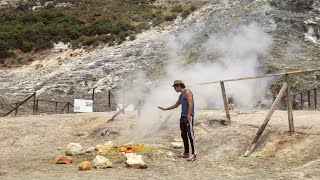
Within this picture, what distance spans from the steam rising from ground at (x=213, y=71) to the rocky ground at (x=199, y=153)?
2.88ft

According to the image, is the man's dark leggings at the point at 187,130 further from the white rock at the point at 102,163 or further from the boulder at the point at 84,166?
the boulder at the point at 84,166

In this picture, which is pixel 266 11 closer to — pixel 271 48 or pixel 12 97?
pixel 271 48

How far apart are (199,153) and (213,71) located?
8.51 meters

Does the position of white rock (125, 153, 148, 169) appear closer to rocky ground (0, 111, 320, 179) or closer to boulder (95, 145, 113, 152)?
rocky ground (0, 111, 320, 179)

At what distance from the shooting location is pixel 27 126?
10.4 meters

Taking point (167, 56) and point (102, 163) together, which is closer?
point (102, 163)

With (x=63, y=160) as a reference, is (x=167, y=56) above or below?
above

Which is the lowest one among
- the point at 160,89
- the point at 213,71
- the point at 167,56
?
the point at 160,89

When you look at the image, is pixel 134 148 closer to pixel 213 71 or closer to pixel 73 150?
pixel 73 150

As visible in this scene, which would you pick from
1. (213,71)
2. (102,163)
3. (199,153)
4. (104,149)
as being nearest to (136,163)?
(102,163)

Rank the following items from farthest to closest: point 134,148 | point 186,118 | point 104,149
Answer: point 104,149, point 134,148, point 186,118

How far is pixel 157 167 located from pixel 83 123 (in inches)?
196

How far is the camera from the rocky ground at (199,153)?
537 cm

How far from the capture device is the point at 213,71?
594 inches
